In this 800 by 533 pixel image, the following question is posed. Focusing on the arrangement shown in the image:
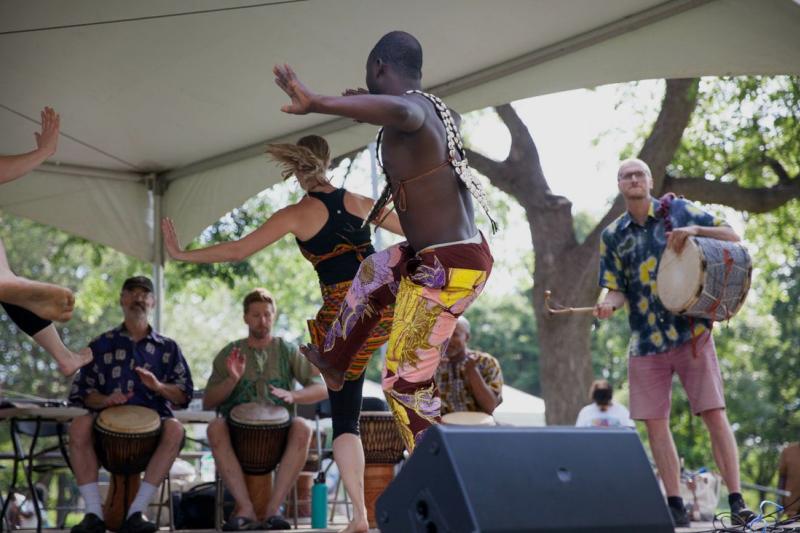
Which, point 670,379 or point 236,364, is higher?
point 236,364

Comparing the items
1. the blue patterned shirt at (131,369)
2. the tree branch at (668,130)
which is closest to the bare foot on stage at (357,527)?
the blue patterned shirt at (131,369)

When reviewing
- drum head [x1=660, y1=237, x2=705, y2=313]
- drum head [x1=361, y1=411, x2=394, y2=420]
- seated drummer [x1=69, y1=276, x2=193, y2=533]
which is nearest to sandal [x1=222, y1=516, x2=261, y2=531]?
seated drummer [x1=69, y1=276, x2=193, y2=533]

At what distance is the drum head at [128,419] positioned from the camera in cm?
645

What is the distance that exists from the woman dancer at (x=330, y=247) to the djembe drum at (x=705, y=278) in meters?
1.55

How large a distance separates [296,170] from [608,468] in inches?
108

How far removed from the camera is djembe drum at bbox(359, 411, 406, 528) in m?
7.13

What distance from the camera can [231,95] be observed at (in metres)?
7.05

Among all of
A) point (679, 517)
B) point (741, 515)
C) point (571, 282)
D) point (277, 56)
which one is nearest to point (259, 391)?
point (277, 56)

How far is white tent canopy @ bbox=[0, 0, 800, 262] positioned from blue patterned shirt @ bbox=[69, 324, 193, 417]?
1.60 m

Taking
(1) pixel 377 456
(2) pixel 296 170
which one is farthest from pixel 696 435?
(2) pixel 296 170

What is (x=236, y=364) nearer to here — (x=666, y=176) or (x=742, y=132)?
(x=666, y=176)

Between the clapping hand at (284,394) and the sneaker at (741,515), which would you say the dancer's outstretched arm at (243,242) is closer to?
the clapping hand at (284,394)

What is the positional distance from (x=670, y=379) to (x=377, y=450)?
2217mm

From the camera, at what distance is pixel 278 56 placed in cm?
654
